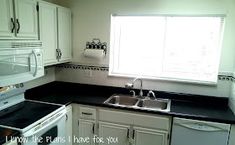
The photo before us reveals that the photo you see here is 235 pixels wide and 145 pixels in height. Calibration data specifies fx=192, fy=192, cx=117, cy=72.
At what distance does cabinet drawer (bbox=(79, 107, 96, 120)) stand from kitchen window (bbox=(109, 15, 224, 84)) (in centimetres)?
66

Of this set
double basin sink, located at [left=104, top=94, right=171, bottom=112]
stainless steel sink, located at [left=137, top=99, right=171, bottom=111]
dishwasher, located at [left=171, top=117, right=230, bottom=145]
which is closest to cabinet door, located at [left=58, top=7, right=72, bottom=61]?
double basin sink, located at [left=104, top=94, right=171, bottom=112]

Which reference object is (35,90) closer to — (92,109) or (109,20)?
(92,109)

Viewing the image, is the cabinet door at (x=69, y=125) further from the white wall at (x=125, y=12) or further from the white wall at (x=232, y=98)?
the white wall at (x=232, y=98)

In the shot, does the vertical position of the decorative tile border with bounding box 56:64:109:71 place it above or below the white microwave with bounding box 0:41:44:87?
below

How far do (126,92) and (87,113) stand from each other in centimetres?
66

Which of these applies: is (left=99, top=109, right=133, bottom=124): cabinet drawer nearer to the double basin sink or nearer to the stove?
the double basin sink

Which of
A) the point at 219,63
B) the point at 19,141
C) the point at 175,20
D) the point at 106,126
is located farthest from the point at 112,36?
the point at 19,141

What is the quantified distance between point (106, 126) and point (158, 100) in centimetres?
75

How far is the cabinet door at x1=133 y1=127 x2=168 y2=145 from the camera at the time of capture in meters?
2.13

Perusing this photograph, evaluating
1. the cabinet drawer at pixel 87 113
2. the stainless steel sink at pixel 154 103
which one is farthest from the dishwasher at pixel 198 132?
the cabinet drawer at pixel 87 113

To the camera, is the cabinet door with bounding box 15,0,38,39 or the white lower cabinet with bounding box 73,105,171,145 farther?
the white lower cabinet with bounding box 73,105,171,145

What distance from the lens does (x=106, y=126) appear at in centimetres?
230

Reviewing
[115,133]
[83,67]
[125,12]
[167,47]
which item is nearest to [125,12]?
[125,12]

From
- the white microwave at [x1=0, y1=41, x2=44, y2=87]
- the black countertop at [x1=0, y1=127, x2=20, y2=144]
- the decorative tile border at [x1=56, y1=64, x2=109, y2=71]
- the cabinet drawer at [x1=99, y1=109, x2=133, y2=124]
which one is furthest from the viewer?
the decorative tile border at [x1=56, y1=64, x2=109, y2=71]
